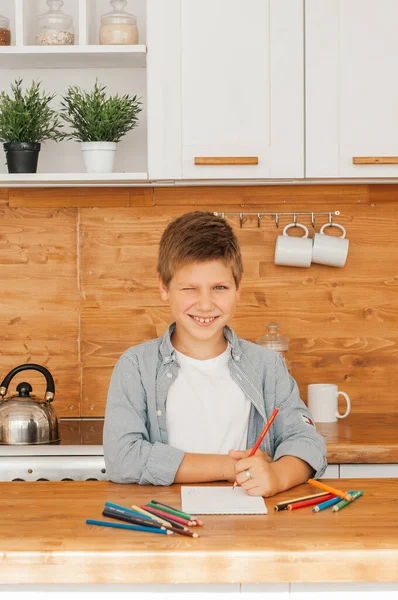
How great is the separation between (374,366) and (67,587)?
1.93 metres

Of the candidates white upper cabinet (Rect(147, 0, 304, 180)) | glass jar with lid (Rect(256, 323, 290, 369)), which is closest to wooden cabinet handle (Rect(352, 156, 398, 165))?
white upper cabinet (Rect(147, 0, 304, 180))

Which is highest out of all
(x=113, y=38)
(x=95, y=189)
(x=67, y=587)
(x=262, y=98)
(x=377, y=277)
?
(x=113, y=38)

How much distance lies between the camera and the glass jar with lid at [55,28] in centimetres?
257

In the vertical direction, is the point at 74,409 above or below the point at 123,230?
below

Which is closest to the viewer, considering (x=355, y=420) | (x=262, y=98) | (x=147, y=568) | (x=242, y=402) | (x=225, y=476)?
(x=147, y=568)

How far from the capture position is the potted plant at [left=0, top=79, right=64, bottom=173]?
2.59 m

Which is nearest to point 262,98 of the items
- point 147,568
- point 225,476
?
point 225,476

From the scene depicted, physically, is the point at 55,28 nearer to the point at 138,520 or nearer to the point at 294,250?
the point at 294,250

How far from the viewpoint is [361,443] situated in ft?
7.63

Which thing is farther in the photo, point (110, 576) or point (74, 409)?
point (74, 409)

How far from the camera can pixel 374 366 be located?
289 centimetres

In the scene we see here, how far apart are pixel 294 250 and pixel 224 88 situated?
1.98ft

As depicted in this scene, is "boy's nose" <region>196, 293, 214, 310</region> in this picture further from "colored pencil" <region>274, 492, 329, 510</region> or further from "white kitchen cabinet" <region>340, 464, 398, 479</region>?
"white kitchen cabinet" <region>340, 464, 398, 479</region>

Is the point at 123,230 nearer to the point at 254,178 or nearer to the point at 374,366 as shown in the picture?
the point at 254,178
